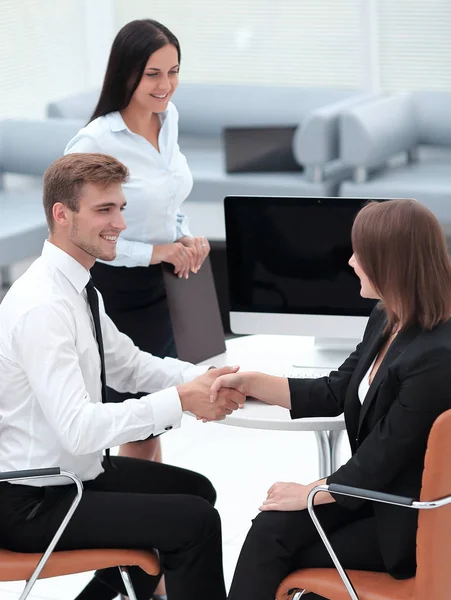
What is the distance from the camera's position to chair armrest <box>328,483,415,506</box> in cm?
214

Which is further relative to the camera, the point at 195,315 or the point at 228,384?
the point at 195,315

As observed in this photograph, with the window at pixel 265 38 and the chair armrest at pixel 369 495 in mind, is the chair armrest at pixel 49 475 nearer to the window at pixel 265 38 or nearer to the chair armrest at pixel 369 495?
the chair armrest at pixel 369 495

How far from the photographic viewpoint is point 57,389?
7.63 feet

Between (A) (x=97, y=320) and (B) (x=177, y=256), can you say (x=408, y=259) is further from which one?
(B) (x=177, y=256)

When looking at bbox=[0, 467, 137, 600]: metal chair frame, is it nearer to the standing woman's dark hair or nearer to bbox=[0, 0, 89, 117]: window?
the standing woman's dark hair

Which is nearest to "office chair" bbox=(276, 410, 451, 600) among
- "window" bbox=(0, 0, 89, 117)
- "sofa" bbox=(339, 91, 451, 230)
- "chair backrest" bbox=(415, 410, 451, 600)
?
"chair backrest" bbox=(415, 410, 451, 600)

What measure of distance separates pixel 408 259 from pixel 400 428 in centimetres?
35

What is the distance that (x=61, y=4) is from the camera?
7664 millimetres

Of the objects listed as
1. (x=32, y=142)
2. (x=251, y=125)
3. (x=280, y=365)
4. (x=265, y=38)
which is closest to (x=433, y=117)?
(x=251, y=125)

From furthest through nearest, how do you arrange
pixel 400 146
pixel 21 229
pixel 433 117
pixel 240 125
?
pixel 240 125, pixel 433 117, pixel 400 146, pixel 21 229

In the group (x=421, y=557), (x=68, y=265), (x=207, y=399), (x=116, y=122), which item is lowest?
(x=421, y=557)

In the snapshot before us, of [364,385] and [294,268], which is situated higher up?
[294,268]

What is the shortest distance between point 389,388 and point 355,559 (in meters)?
0.40

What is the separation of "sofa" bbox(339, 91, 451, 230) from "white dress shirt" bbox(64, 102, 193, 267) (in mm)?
2521
